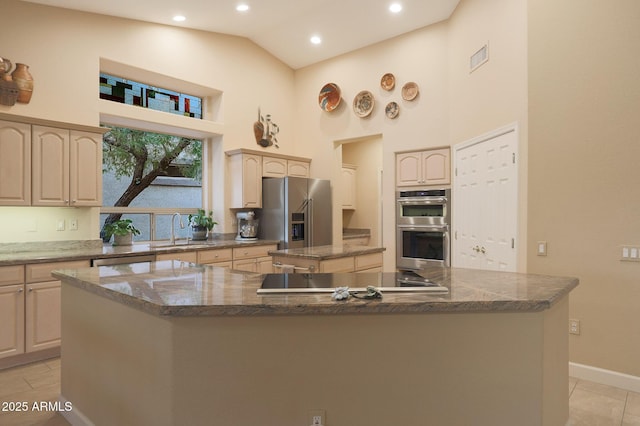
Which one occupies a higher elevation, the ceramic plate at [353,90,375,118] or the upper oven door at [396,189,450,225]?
the ceramic plate at [353,90,375,118]

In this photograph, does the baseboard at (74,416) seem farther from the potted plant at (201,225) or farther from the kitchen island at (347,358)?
the potted plant at (201,225)

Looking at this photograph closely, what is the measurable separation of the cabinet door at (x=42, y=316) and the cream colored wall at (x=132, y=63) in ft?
2.56

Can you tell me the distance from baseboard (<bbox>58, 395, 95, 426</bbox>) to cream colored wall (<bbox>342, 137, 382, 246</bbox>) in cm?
545

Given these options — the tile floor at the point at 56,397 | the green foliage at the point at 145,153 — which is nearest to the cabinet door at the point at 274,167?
the green foliage at the point at 145,153

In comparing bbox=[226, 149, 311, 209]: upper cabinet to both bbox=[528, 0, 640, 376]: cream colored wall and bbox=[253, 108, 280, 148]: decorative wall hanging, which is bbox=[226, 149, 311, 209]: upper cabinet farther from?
bbox=[528, 0, 640, 376]: cream colored wall

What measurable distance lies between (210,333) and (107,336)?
81 centimetres

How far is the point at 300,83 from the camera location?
6.55 metres

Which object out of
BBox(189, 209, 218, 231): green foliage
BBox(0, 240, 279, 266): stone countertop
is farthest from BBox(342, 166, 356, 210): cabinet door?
BBox(0, 240, 279, 266): stone countertop

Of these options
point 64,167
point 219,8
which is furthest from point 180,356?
point 219,8

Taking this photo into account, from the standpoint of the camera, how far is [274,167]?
584cm

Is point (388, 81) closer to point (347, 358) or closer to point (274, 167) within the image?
point (274, 167)

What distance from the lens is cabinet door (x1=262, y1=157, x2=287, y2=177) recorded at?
5723 mm

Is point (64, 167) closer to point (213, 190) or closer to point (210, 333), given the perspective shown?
point (213, 190)

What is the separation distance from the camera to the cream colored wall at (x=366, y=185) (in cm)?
721
